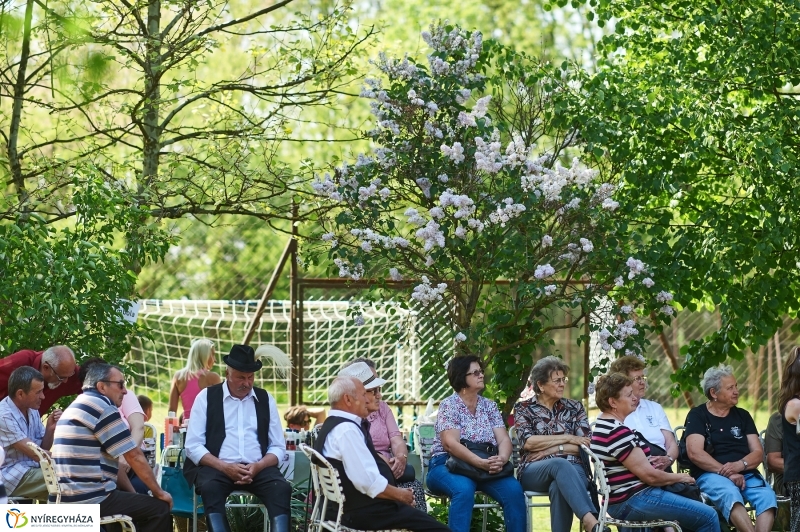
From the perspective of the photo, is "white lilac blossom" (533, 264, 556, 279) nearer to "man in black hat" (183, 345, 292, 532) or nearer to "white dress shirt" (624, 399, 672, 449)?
"white dress shirt" (624, 399, 672, 449)

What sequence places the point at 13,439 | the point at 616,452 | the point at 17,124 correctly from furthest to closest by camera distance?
the point at 17,124, the point at 13,439, the point at 616,452

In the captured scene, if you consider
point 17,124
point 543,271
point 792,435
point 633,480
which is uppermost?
point 17,124

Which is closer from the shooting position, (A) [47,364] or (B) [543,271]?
(A) [47,364]

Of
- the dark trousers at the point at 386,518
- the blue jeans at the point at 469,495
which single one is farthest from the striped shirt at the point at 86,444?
the blue jeans at the point at 469,495

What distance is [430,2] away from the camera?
2700 cm

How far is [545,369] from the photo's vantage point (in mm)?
7078

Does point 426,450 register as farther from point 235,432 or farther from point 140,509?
point 140,509

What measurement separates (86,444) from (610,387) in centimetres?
296

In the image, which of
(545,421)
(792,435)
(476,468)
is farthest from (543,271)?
(792,435)

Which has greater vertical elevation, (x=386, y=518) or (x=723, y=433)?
(x=723, y=433)

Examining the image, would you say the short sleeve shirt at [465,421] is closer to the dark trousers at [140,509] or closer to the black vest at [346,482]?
the black vest at [346,482]

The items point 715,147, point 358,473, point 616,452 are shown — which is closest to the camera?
point 358,473

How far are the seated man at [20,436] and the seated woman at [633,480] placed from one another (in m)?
3.25

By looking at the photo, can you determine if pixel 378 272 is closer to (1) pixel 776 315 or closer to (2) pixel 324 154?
(1) pixel 776 315
